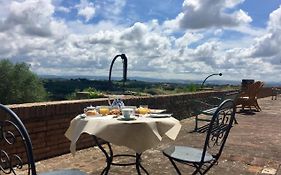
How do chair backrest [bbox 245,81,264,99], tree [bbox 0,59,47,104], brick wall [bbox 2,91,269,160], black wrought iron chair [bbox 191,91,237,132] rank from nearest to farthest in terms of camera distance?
brick wall [bbox 2,91,269,160] → black wrought iron chair [bbox 191,91,237,132] → chair backrest [bbox 245,81,264,99] → tree [bbox 0,59,47,104]

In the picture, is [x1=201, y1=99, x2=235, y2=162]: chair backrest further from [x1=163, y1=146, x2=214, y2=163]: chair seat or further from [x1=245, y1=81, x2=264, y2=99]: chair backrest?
[x1=245, y1=81, x2=264, y2=99]: chair backrest

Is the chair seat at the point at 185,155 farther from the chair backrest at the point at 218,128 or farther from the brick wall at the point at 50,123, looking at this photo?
the brick wall at the point at 50,123

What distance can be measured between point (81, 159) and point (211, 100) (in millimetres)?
6920

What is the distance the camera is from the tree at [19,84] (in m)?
45.9

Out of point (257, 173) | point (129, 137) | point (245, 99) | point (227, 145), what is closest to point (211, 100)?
point (245, 99)

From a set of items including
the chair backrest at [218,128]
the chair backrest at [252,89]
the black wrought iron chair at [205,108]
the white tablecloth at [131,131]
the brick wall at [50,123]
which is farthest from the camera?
the chair backrest at [252,89]

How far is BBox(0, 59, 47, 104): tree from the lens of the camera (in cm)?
4588

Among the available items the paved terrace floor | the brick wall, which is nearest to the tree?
the paved terrace floor

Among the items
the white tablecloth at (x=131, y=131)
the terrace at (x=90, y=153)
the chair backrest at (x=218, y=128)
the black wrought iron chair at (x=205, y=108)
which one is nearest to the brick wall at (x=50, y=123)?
the terrace at (x=90, y=153)

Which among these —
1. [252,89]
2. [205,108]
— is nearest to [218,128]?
[205,108]

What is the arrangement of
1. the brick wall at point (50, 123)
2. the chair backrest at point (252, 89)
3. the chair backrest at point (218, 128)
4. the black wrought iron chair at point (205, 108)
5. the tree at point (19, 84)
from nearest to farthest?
1. the chair backrest at point (218, 128)
2. the brick wall at point (50, 123)
3. the black wrought iron chair at point (205, 108)
4. the chair backrest at point (252, 89)
5. the tree at point (19, 84)

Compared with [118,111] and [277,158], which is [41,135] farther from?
[277,158]

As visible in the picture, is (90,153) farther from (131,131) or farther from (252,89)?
(252,89)

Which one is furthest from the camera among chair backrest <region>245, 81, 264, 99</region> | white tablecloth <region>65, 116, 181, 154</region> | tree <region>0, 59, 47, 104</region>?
tree <region>0, 59, 47, 104</region>
